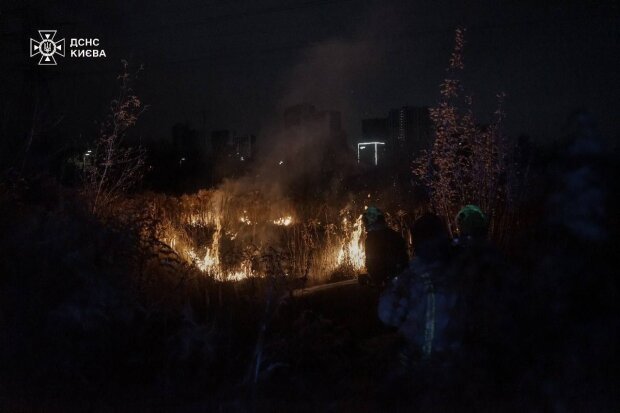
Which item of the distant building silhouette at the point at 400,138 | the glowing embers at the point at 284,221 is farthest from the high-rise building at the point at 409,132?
the glowing embers at the point at 284,221

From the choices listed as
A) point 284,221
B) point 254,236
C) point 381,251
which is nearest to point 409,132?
point 284,221

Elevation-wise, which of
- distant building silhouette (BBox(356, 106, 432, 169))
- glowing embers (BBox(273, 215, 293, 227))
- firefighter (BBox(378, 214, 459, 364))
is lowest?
firefighter (BBox(378, 214, 459, 364))

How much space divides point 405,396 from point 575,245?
251 centimetres

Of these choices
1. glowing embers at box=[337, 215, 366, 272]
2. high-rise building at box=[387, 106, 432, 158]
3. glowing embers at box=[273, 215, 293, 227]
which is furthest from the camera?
high-rise building at box=[387, 106, 432, 158]

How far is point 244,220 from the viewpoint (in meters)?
12.3

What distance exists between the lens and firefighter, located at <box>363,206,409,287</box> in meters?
7.91

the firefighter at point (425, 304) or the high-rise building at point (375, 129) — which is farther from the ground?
the high-rise building at point (375, 129)

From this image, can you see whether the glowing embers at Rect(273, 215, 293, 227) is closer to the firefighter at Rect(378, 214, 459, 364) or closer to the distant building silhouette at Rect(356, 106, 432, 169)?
the distant building silhouette at Rect(356, 106, 432, 169)

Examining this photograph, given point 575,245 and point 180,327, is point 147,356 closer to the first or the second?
point 180,327

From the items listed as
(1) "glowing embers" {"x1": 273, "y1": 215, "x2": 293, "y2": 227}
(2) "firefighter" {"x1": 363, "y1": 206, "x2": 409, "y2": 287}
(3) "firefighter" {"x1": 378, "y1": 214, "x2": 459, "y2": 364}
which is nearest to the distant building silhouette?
(1) "glowing embers" {"x1": 273, "y1": 215, "x2": 293, "y2": 227}

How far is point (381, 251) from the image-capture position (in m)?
8.01

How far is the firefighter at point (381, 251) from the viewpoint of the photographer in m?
7.91

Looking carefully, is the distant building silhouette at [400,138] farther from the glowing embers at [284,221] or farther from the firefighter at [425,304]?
the firefighter at [425,304]

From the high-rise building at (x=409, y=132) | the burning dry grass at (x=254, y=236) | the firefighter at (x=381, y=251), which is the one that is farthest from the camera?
the high-rise building at (x=409, y=132)
